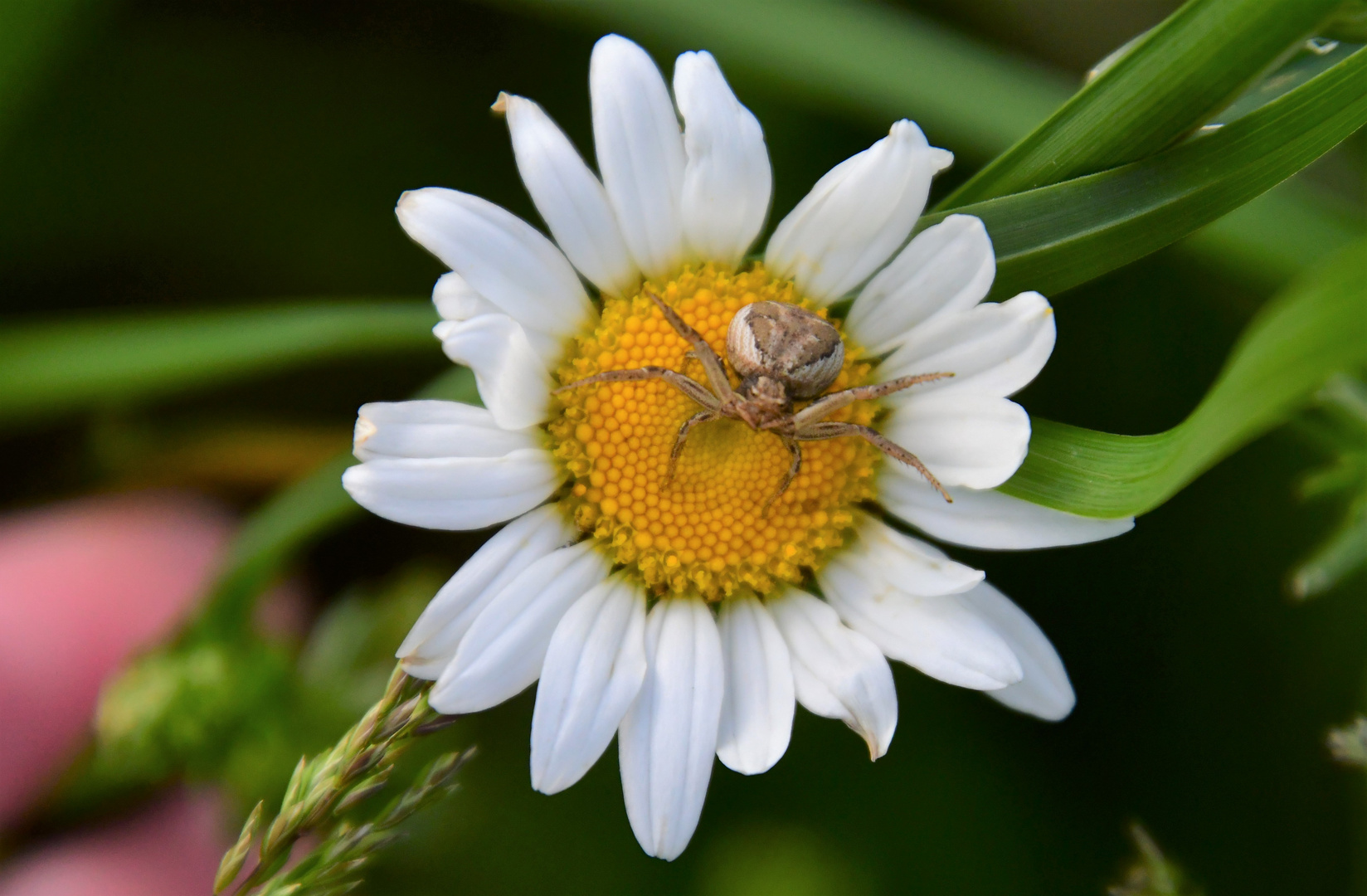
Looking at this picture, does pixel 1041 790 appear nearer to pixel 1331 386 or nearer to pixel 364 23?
pixel 1331 386

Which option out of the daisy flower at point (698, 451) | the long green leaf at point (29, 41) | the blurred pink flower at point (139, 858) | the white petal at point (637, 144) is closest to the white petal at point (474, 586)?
the daisy flower at point (698, 451)

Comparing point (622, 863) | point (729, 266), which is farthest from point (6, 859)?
point (729, 266)

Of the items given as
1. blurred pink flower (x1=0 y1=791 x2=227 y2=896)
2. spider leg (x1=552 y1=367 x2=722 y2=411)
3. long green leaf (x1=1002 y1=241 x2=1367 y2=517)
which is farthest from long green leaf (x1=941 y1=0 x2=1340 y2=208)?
blurred pink flower (x1=0 y1=791 x2=227 y2=896)

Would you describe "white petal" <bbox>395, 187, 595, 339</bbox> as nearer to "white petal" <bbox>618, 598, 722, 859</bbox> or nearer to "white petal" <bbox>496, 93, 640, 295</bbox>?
"white petal" <bbox>496, 93, 640, 295</bbox>

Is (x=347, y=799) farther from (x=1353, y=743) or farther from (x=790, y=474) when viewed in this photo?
(x=1353, y=743)

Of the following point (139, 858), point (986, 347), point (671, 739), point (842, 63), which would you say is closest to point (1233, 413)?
point (986, 347)

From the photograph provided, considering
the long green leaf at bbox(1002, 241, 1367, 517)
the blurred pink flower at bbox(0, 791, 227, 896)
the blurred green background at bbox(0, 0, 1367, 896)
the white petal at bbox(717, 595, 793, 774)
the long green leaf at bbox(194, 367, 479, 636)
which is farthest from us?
the blurred green background at bbox(0, 0, 1367, 896)
